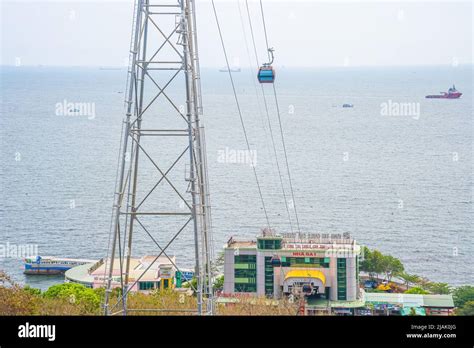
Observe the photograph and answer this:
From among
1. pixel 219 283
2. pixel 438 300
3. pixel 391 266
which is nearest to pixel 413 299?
pixel 438 300

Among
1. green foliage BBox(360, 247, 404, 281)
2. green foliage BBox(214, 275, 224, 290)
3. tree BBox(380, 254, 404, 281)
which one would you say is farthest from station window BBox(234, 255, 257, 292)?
tree BBox(380, 254, 404, 281)

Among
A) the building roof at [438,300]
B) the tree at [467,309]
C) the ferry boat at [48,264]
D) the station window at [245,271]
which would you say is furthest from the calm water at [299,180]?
the tree at [467,309]

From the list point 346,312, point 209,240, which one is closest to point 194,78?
point 209,240

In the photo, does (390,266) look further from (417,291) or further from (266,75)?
(266,75)

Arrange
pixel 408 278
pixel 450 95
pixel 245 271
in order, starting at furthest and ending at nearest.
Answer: pixel 450 95 → pixel 408 278 → pixel 245 271

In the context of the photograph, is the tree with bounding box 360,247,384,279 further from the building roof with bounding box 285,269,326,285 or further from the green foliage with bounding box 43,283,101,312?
the green foliage with bounding box 43,283,101,312

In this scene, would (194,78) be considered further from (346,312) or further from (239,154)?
(239,154)
